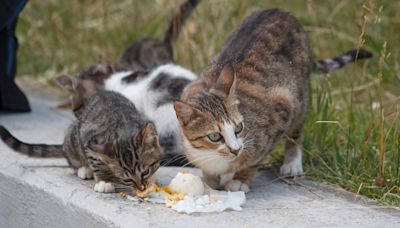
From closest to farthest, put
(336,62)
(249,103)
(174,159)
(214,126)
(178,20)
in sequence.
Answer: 1. (214,126)
2. (249,103)
3. (174,159)
4. (336,62)
5. (178,20)

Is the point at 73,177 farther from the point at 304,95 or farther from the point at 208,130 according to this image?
the point at 304,95

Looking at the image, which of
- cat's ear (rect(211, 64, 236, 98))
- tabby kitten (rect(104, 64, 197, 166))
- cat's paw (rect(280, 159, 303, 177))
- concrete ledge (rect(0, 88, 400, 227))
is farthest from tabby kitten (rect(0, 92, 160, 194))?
cat's paw (rect(280, 159, 303, 177))

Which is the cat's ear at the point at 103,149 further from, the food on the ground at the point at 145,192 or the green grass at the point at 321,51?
the green grass at the point at 321,51

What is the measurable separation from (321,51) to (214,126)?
3.63 m

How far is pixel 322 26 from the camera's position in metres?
7.43

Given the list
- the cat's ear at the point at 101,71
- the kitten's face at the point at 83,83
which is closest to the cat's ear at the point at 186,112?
the kitten's face at the point at 83,83

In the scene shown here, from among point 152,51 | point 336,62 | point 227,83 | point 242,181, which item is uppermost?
point 336,62

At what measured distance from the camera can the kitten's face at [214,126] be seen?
402 cm

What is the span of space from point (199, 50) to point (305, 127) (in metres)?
1.99

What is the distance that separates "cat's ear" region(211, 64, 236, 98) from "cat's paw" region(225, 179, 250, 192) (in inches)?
21.2

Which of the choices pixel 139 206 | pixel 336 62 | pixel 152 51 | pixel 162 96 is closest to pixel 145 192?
pixel 139 206

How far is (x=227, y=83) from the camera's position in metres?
4.21

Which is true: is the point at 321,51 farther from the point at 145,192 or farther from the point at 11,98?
the point at 145,192

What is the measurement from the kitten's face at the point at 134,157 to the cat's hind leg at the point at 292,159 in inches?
37.8
